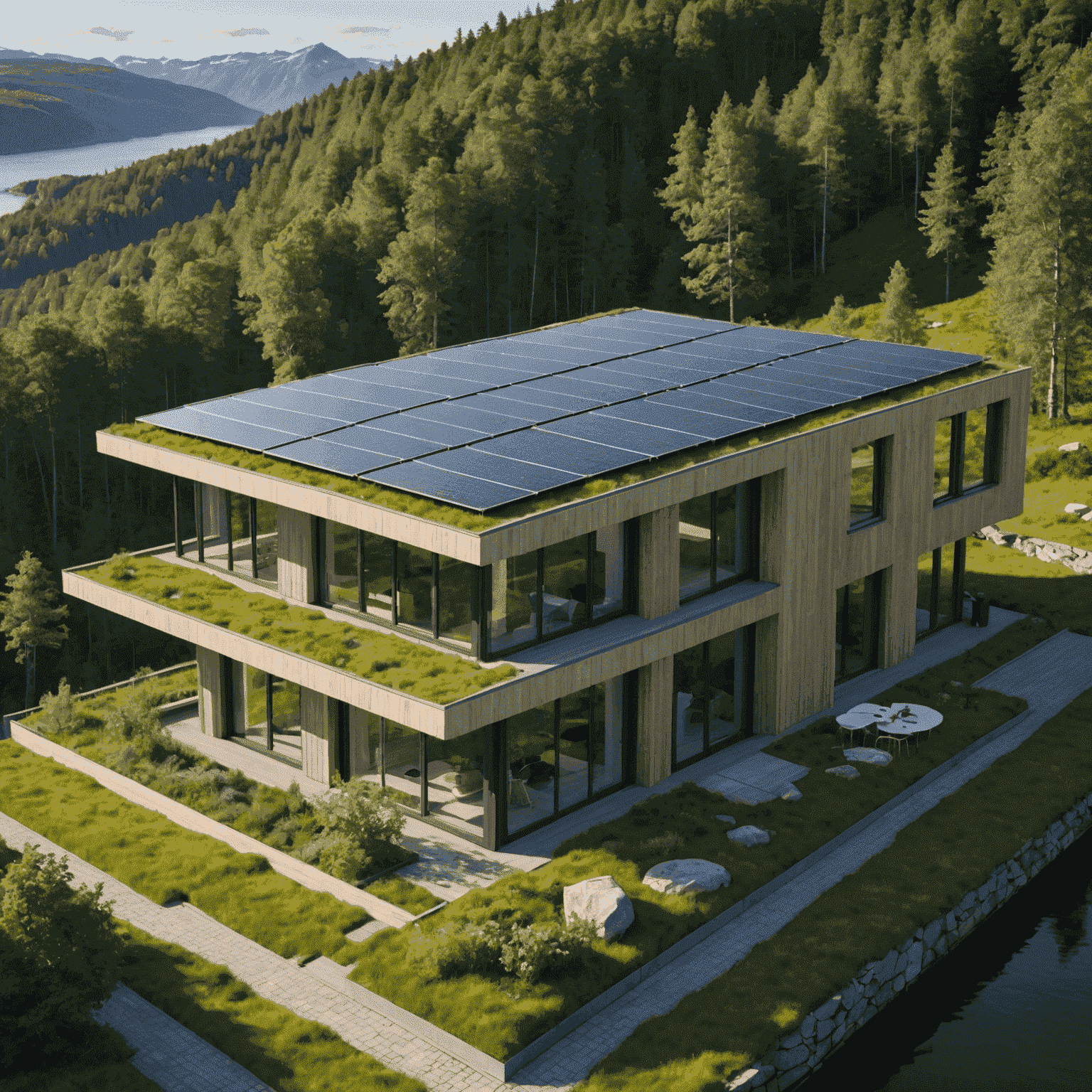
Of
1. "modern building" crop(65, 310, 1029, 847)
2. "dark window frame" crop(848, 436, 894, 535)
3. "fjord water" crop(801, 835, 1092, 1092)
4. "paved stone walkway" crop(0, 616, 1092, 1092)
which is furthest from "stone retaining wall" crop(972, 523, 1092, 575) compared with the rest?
"fjord water" crop(801, 835, 1092, 1092)

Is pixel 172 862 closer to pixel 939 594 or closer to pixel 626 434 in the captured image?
pixel 626 434

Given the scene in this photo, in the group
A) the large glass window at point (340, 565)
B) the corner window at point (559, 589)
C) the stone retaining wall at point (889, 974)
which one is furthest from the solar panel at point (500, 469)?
the stone retaining wall at point (889, 974)

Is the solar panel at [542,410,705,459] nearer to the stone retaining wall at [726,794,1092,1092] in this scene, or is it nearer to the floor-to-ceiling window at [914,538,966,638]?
the stone retaining wall at [726,794,1092,1092]

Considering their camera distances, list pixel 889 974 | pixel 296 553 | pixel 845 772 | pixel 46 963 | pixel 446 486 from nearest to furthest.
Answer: pixel 46 963 < pixel 889 974 < pixel 446 486 < pixel 296 553 < pixel 845 772

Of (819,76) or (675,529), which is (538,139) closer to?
(819,76)

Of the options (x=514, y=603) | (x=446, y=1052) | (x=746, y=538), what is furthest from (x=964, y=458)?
(x=446, y=1052)
